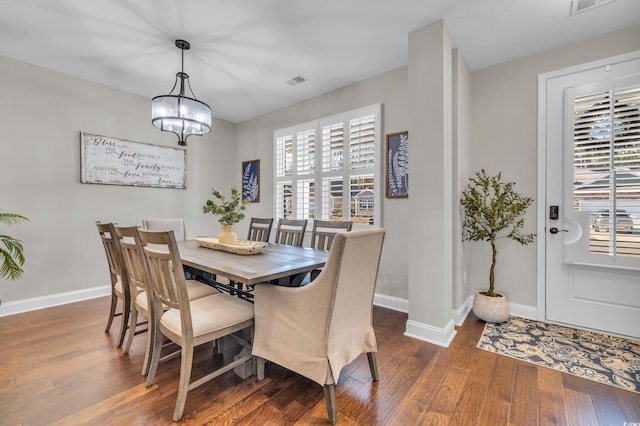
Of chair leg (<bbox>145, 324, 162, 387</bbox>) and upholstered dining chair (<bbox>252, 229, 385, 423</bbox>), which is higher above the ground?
upholstered dining chair (<bbox>252, 229, 385, 423</bbox>)

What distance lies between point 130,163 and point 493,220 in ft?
14.9

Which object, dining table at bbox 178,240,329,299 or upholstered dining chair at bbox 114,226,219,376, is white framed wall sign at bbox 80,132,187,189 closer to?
dining table at bbox 178,240,329,299

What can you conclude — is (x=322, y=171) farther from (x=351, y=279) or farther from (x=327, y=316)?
(x=327, y=316)

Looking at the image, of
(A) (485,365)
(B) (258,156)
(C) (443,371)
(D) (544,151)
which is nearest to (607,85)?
(D) (544,151)

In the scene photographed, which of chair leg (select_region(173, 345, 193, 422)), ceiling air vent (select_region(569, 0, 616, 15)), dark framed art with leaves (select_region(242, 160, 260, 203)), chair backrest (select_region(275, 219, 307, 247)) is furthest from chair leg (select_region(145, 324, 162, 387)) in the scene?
ceiling air vent (select_region(569, 0, 616, 15))

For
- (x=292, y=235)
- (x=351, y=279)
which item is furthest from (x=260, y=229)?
(x=351, y=279)

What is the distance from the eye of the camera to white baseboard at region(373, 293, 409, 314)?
3189mm

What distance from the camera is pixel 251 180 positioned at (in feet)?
16.5

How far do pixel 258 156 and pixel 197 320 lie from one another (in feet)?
12.0

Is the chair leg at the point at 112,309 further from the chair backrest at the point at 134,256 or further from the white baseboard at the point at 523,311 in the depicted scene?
the white baseboard at the point at 523,311

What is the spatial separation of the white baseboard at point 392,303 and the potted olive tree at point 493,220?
69 centimetres

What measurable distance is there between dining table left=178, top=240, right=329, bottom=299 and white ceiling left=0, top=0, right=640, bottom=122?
198cm

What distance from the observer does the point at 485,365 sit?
6.82 ft

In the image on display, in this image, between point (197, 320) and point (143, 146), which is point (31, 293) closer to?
point (143, 146)
